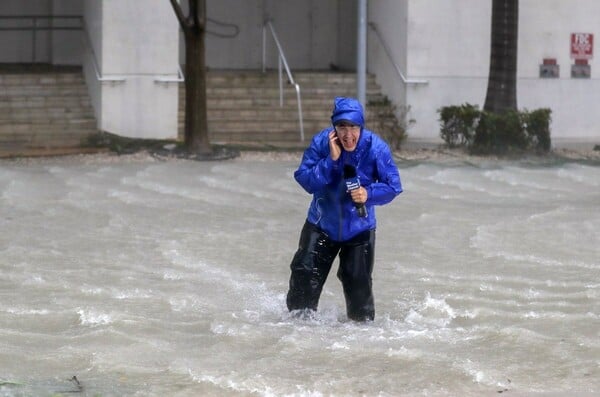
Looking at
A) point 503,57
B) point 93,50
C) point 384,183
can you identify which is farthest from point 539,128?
point 384,183

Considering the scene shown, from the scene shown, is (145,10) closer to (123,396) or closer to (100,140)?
(100,140)

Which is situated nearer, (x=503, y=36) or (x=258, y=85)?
(x=503, y=36)

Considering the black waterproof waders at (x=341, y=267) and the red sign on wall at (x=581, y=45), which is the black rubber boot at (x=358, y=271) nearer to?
the black waterproof waders at (x=341, y=267)

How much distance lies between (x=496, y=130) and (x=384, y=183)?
459 inches

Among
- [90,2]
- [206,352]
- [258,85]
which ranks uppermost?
[90,2]


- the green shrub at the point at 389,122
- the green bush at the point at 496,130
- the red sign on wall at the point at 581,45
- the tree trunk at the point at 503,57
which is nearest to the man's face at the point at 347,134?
the green bush at the point at 496,130

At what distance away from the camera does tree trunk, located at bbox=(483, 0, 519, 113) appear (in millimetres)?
20266

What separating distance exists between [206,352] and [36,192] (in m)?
7.69

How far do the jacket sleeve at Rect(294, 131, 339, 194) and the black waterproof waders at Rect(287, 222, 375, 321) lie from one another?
0.43 meters

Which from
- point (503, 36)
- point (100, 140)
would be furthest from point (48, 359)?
point (503, 36)

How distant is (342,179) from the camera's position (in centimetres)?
787

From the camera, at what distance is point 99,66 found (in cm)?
2077

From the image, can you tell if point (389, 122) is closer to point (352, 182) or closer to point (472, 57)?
point (472, 57)

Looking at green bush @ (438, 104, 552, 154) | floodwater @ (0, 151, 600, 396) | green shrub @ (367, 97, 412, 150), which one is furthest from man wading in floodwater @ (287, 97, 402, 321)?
green shrub @ (367, 97, 412, 150)
